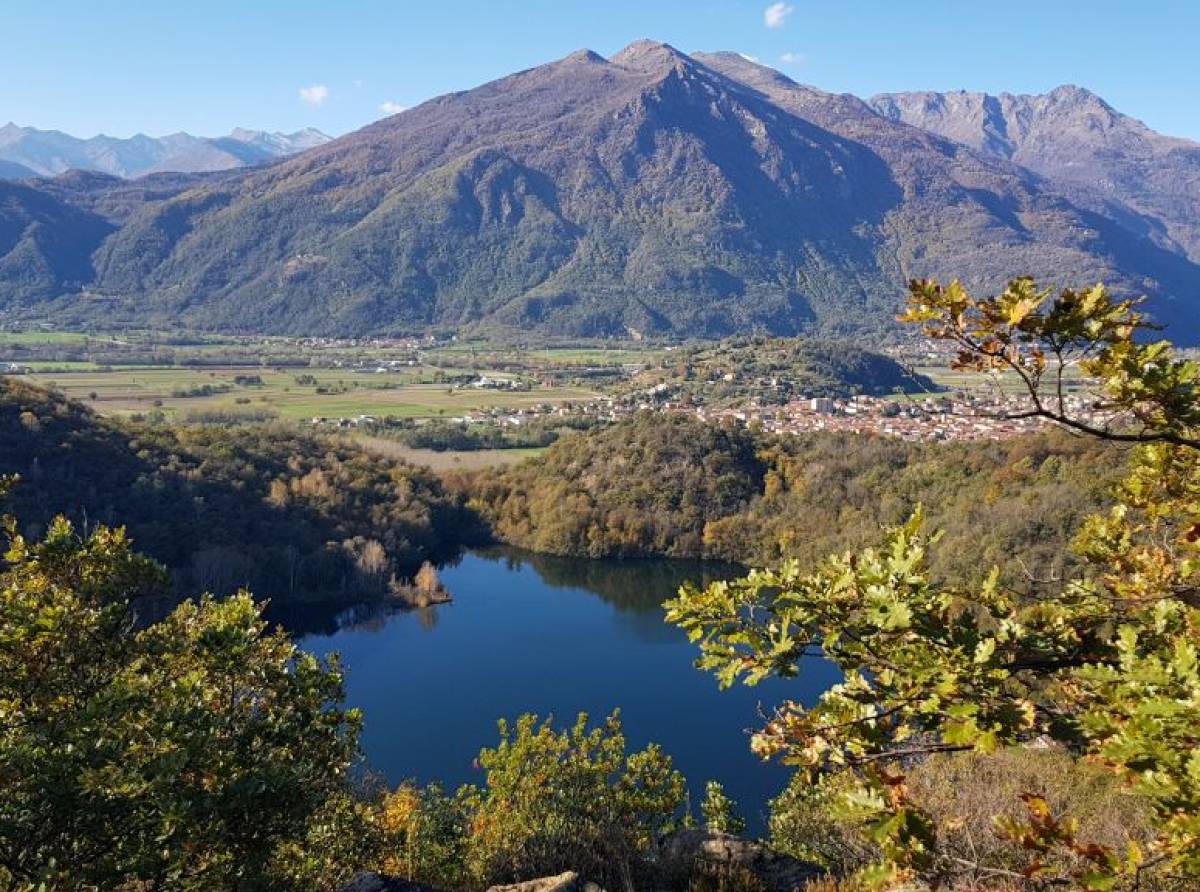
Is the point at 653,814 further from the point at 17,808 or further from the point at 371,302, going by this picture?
the point at 371,302

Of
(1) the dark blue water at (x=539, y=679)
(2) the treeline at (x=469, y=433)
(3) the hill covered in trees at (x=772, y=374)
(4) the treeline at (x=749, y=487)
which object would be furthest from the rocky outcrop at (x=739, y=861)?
(3) the hill covered in trees at (x=772, y=374)

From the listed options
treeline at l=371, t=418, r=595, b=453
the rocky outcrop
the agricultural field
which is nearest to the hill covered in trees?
treeline at l=371, t=418, r=595, b=453

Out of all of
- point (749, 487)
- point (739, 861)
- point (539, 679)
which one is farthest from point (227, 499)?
point (739, 861)

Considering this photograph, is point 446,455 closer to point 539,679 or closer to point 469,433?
point 469,433

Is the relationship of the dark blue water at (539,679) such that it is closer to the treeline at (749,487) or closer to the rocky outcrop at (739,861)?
the treeline at (749,487)

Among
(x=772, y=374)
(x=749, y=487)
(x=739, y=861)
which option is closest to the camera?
(x=739, y=861)

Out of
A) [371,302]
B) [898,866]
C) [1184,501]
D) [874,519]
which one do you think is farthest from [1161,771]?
[371,302]
